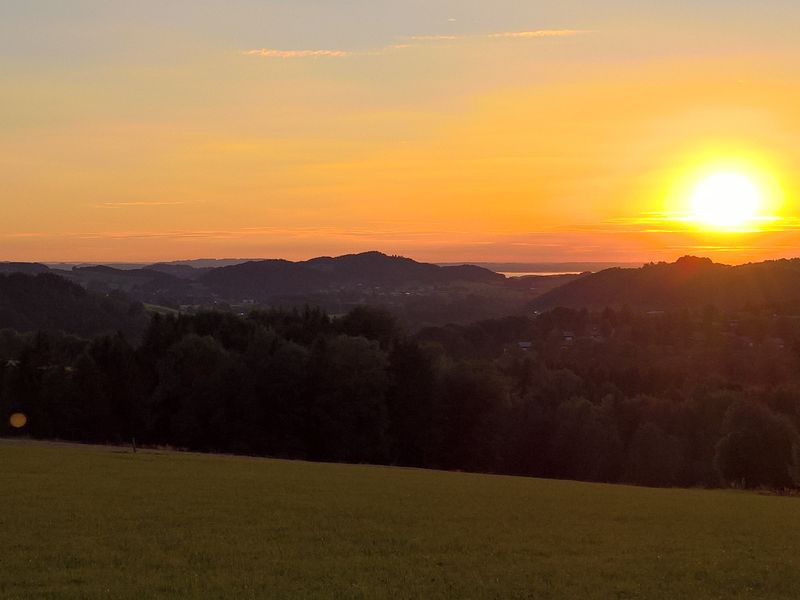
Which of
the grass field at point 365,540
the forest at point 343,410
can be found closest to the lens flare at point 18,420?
the forest at point 343,410

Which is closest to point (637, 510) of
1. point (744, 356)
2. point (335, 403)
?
point (335, 403)

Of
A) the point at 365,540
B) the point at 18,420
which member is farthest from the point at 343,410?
the point at 365,540

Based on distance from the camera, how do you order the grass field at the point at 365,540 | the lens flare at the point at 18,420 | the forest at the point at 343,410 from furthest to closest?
the lens flare at the point at 18,420 → the forest at the point at 343,410 → the grass field at the point at 365,540

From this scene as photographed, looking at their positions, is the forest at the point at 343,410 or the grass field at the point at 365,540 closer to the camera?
the grass field at the point at 365,540

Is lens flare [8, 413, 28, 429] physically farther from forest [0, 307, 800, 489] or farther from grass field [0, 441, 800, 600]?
grass field [0, 441, 800, 600]

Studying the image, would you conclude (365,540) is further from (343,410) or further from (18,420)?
(18,420)

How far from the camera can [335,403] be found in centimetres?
7488

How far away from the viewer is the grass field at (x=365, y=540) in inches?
646

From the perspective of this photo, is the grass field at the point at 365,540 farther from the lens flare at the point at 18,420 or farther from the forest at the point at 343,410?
the lens flare at the point at 18,420

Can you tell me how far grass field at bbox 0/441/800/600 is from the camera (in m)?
16.4

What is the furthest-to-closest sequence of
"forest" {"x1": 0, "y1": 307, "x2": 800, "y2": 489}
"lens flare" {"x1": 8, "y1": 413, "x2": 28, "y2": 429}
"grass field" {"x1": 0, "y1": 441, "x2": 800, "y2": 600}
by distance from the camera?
"lens flare" {"x1": 8, "y1": 413, "x2": 28, "y2": 429}
"forest" {"x1": 0, "y1": 307, "x2": 800, "y2": 489}
"grass field" {"x1": 0, "y1": 441, "x2": 800, "y2": 600}

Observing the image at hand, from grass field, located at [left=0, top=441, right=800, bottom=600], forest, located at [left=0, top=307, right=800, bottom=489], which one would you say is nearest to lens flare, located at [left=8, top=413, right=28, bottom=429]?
forest, located at [left=0, top=307, right=800, bottom=489]

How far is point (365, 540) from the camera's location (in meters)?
21.2

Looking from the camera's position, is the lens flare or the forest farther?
the lens flare
